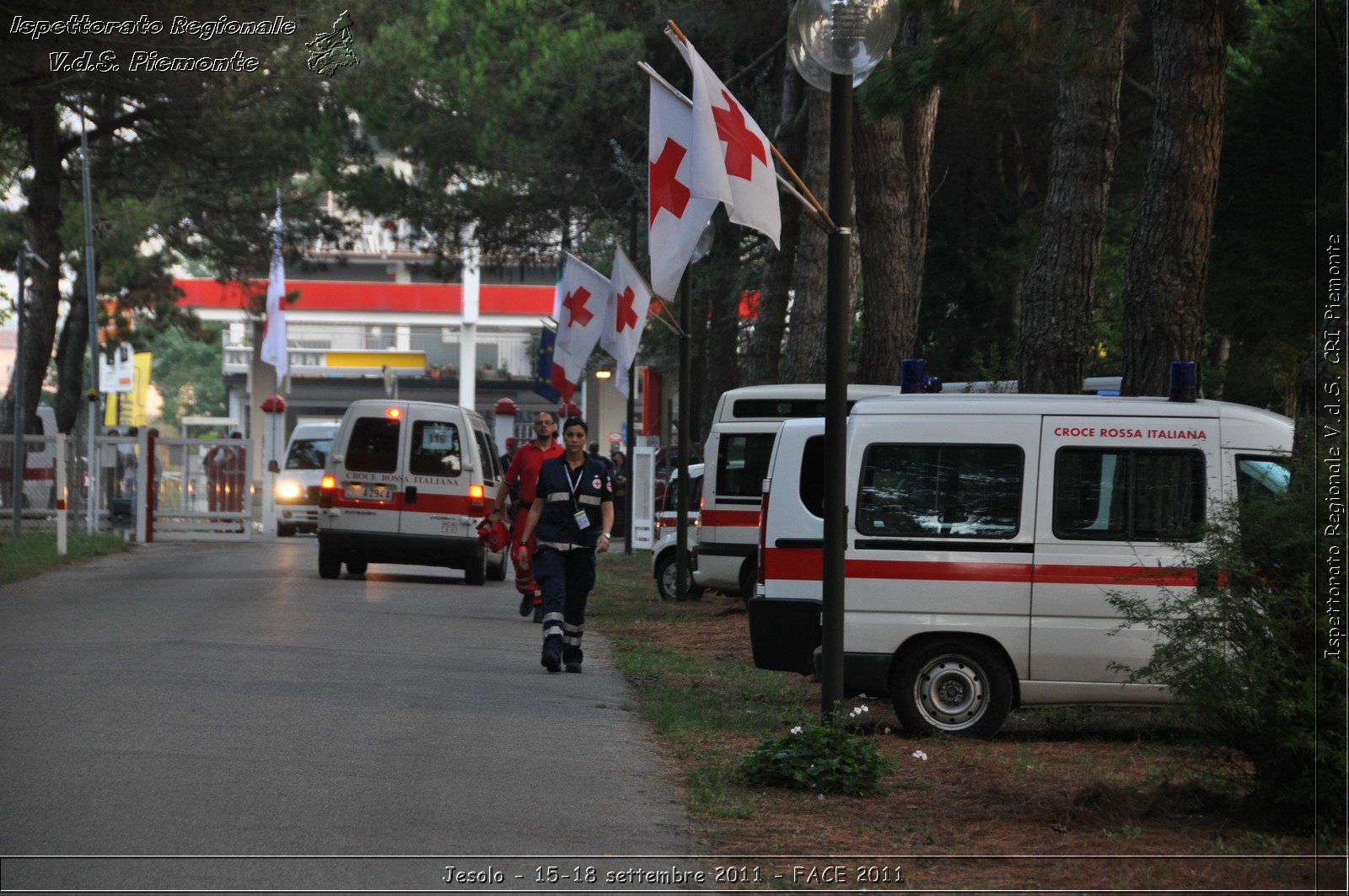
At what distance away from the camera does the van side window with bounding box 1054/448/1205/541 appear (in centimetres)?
1031

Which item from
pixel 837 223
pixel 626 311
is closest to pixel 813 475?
pixel 837 223

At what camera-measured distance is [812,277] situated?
24.8 m

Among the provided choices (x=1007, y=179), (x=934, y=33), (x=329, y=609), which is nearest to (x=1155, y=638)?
(x=934, y=33)

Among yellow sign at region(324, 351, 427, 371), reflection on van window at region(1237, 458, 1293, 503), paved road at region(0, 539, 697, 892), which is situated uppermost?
yellow sign at region(324, 351, 427, 371)

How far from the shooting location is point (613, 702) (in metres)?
11.6

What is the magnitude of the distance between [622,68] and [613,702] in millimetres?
23437

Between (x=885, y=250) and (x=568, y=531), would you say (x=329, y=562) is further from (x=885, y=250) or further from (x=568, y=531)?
(x=568, y=531)

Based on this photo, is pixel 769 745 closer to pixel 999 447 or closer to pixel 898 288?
pixel 999 447

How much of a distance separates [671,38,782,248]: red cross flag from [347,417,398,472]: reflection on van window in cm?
1295

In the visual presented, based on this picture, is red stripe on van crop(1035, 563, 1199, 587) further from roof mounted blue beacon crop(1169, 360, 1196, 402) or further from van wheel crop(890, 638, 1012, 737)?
roof mounted blue beacon crop(1169, 360, 1196, 402)

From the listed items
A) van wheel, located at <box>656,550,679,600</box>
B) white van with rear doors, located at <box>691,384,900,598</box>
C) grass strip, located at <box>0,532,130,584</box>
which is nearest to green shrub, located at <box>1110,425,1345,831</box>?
white van with rear doors, located at <box>691,384,900,598</box>

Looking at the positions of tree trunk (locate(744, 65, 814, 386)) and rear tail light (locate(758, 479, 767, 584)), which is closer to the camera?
rear tail light (locate(758, 479, 767, 584))

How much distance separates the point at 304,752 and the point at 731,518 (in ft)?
37.0

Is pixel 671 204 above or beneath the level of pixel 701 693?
above
